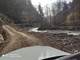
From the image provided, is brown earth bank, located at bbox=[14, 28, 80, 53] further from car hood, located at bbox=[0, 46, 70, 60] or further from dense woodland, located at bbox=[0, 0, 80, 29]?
dense woodland, located at bbox=[0, 0, 80, 29]

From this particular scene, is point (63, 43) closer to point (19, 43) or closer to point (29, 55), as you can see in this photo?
point (19, 43)

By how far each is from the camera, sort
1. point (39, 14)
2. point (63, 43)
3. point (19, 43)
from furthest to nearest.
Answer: point (39, 14) → point (63, 43) → point (19, 43)

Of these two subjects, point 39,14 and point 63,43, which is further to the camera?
point 39,14

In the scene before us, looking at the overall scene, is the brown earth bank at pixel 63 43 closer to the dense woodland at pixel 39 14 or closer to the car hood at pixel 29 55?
the car hood at pixel 29 55

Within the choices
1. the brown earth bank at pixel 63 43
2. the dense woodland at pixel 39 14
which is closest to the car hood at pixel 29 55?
the brown earth bank at pixel 63 43

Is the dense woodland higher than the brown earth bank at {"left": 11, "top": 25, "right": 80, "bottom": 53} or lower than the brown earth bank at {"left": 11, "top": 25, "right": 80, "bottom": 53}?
lower

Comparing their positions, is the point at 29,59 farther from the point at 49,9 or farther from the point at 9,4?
the point at 49,9

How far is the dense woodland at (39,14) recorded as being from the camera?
6861 cm

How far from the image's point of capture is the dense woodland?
225 ft

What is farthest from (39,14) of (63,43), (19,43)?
(19,43)

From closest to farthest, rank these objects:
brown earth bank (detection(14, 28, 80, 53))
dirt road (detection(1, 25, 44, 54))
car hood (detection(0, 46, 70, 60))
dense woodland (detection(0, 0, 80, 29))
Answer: car hood (detection(0, 46, 70, 60))
dirt road (detection(1, 25, 44, 54))
brown earth bank (detection(14, 28, 80, 53))
dense woodland (detection(0, 0, 80, 29))

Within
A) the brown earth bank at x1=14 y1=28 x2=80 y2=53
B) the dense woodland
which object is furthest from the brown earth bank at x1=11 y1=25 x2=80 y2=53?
the dense woodland

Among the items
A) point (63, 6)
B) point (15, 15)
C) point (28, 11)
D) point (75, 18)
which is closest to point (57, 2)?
point (63, 6)

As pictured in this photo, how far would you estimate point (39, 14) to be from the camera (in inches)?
3917
